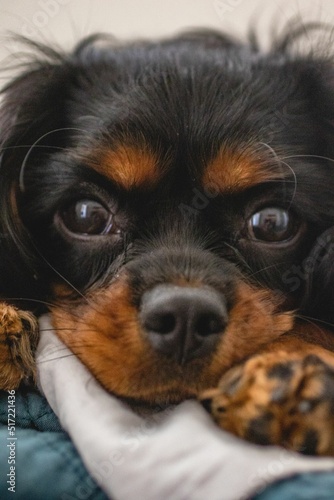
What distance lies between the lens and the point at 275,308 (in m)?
1.16

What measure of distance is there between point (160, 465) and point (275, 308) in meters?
0.48

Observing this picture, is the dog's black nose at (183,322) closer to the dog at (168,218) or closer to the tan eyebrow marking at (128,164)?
the dog at (168,218)

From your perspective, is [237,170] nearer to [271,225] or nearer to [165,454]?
[271,225]

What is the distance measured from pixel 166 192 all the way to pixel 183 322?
35cm

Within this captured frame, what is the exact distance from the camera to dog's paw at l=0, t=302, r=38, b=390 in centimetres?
109

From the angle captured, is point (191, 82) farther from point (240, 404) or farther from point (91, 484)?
point (91, 484)

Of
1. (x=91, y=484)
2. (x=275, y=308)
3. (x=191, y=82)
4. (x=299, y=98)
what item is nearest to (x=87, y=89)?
(x=191, y=82)

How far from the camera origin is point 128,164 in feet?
3.88

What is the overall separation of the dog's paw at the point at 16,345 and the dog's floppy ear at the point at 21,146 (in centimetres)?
12

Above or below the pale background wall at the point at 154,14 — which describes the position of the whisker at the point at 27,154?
below

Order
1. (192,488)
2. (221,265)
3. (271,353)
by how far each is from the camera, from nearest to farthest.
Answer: (192,488)
(271,353)
(221,265)

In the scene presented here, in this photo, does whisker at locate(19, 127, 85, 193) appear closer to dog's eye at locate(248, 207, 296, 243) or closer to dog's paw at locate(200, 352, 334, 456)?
dog's eye at locate(248, 207, 296, 243)

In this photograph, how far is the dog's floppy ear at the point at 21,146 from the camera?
50.7 inches

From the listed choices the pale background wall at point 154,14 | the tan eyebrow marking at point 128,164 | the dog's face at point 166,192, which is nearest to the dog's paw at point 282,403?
the dog's face at point 166,192
